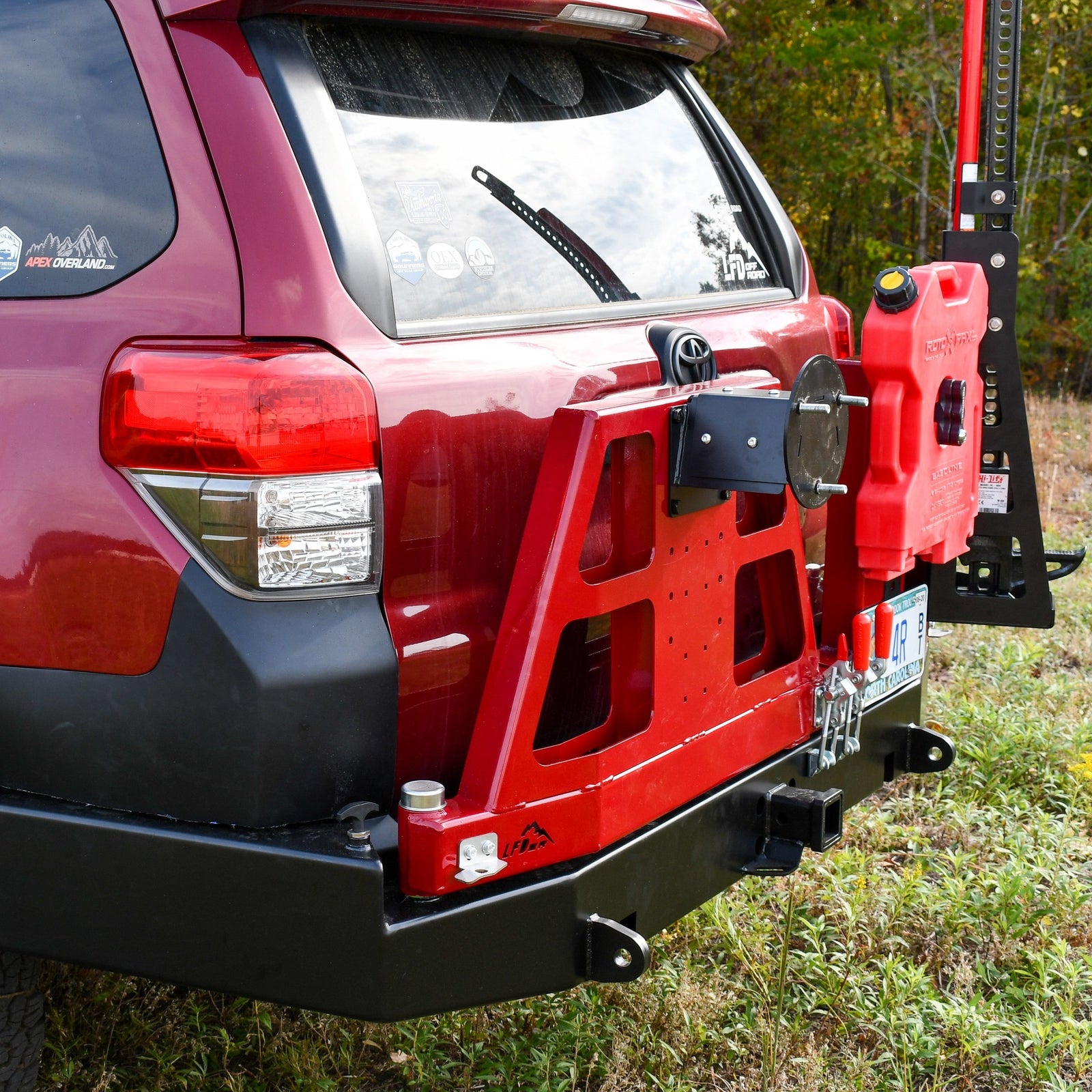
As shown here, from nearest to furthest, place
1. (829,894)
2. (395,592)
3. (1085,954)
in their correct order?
(395,592) → (1085,954) → (829,894)

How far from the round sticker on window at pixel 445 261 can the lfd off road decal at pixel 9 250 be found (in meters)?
0.64

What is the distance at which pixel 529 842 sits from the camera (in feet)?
6.09

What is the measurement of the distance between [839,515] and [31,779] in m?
1.56

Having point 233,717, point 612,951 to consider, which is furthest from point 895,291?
point 233,717

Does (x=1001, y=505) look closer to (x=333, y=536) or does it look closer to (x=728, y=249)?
(x=728, y=249)

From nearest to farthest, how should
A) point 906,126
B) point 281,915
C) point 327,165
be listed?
point 281,915, point 327,165, point 906,126

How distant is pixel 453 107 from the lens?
2.15 meters

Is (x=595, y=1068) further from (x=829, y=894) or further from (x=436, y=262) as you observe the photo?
(x=436, y=262)

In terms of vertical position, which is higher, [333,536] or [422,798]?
[333,536]

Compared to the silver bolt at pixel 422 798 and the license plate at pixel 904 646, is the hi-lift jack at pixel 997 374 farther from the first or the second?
the silver bolt at pixel 422 798

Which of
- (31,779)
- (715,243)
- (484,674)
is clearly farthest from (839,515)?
(31,779)

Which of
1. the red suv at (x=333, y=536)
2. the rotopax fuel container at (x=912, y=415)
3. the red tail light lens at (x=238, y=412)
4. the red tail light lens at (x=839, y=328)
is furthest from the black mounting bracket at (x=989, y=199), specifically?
the red tail light lens at (x=238, y=412)

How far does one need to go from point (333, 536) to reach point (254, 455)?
16cm

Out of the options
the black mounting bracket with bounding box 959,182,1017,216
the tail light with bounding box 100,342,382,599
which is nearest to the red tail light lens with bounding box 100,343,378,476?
the tail light with bounding box 100,342,382,599
